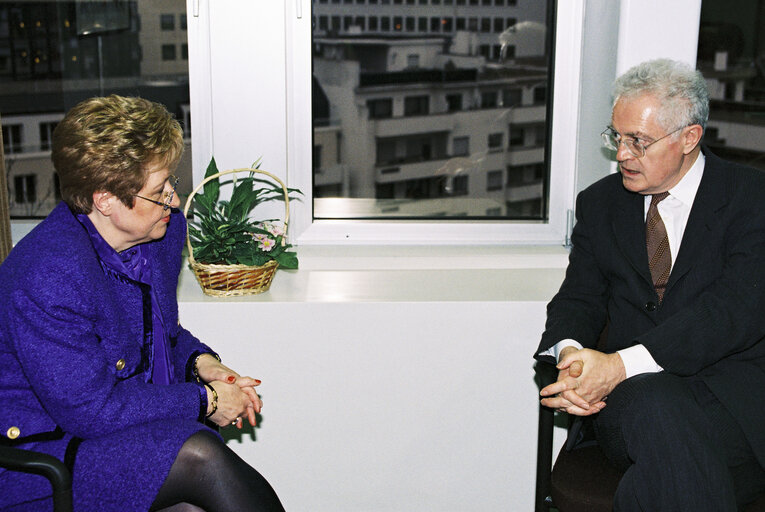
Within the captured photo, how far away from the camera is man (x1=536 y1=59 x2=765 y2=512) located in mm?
1825

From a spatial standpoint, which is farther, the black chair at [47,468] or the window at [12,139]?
the window at [12,139]

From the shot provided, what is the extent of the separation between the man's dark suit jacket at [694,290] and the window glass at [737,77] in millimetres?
1170

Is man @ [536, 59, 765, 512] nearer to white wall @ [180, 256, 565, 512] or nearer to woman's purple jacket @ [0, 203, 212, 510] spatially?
white wall @ [180, 256, 565, 512]

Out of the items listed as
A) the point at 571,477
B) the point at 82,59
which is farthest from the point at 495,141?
the point at 82,59

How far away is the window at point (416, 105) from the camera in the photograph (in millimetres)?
2965

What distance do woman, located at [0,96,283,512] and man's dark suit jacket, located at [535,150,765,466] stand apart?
0.98m

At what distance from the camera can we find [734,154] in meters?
4.19

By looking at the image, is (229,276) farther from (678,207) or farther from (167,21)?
(678,207)

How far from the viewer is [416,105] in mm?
2969

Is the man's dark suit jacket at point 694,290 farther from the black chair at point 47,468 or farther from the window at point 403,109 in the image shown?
the black chair at point 47,468

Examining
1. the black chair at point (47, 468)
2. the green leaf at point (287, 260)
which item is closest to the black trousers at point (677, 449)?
the green leaf at point (287, 260)

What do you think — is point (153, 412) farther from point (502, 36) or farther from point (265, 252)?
point (502, 36)

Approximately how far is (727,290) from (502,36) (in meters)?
1.37

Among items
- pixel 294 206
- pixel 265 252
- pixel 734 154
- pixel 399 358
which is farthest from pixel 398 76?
pixel 734 154
